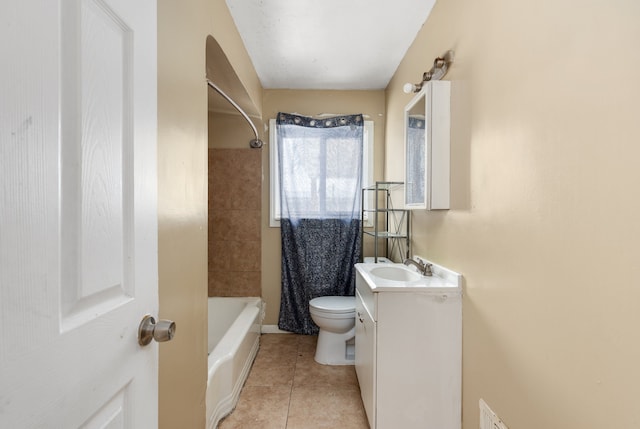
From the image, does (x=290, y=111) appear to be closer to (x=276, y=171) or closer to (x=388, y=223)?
(x=276, y=171)

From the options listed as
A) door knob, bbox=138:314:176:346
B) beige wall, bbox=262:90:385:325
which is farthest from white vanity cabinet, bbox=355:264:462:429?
beige wall, bbox=262:90:385:325

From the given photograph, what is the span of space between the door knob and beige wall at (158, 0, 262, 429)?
1.11 ft

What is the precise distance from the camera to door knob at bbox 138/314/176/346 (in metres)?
0.73

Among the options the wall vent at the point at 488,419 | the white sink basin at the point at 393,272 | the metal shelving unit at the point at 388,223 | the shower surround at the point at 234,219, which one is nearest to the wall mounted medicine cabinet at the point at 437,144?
the white sink basin at the point at 393,272

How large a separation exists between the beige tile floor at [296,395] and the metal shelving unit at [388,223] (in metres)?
0.95

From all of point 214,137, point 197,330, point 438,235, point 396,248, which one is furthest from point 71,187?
point 214,137

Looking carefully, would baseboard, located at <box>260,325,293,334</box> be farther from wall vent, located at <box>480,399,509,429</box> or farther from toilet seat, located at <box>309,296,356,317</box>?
wall vent, located at <box>480,399,509,429</box>

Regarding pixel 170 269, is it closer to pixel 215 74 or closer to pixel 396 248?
pixel 215 74

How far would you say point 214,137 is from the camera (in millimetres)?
3148

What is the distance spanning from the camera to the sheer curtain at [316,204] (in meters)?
3.13

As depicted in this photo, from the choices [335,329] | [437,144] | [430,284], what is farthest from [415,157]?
[335,329]

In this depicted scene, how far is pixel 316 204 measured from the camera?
3145 mm

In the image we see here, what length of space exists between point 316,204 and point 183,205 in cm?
194

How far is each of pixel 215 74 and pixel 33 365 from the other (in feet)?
6.69
